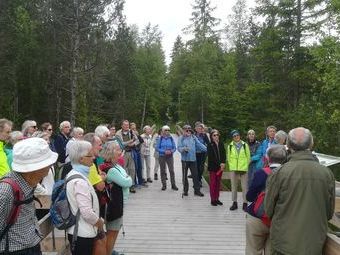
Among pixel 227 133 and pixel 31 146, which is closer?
pixel 31 146

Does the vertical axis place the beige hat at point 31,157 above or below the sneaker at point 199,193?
above

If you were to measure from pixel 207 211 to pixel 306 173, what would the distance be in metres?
6.33

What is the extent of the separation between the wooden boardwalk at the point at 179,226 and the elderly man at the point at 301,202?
3254mm

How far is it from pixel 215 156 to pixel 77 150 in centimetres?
650

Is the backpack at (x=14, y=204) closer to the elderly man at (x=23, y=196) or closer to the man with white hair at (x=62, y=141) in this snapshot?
the elderly man at (x=23, y=196)

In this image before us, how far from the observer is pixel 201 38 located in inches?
2062

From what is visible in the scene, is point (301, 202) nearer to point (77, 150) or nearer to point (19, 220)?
point (77, 150)

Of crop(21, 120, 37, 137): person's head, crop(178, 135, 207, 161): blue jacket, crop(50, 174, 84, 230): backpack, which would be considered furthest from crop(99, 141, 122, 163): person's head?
crop(178, 135, 207, 161): blue jacket

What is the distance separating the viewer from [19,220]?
3.22 meters

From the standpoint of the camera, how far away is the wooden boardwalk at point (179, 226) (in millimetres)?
7430

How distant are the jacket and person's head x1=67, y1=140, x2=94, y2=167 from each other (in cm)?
638

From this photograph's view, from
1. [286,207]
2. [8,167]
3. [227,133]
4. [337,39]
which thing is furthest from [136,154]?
[227,133]

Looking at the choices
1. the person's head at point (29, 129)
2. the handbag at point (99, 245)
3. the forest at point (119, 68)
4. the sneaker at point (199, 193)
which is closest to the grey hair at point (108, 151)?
the handbag at point (99, 245)

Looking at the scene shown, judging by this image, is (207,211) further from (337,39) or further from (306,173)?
(337,39)
